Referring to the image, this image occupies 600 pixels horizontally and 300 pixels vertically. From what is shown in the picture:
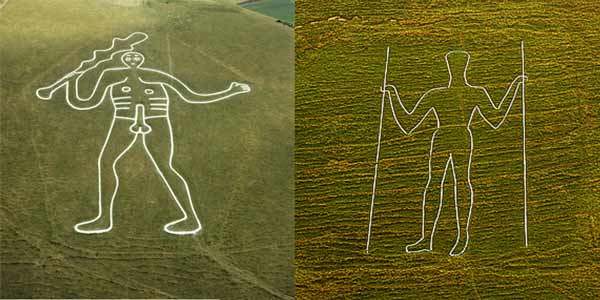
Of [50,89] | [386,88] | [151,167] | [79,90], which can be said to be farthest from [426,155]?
[50,89]

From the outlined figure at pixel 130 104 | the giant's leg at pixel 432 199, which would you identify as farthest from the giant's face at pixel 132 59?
the giant's leg at pixel 432 199

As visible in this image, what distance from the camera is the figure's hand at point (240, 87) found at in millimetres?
3031

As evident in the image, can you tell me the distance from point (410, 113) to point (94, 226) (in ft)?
6.02

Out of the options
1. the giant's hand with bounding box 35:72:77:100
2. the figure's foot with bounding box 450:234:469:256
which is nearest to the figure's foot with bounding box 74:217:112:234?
the giant's hand with bounding box 35:72:77:100

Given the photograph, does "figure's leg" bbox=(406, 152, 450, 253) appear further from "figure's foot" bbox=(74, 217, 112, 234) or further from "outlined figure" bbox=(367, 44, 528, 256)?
"figure's foot" bbox=(74, 217, 112, 234)

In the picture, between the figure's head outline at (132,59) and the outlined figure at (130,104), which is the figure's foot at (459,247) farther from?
the figure's head outline at (132,59)

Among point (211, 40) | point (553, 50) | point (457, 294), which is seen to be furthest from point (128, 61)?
point (553, 50)

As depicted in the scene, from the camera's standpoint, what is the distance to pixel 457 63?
307 cm

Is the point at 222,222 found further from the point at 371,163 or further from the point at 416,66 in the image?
the point at 416,66

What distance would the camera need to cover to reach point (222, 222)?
281 cm

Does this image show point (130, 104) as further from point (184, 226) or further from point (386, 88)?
point (386, 88)

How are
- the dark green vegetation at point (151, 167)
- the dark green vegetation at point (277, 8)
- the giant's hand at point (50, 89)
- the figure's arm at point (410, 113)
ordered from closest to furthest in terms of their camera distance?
the dark green vegetation at point (151, 167)
the giant's hand at point (50, 89)
the figure's arm at point (410, 113)
the dark green vegetation at point (277, 8)

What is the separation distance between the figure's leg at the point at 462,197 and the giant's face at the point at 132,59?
186 cm

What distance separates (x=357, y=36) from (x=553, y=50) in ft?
3.85
